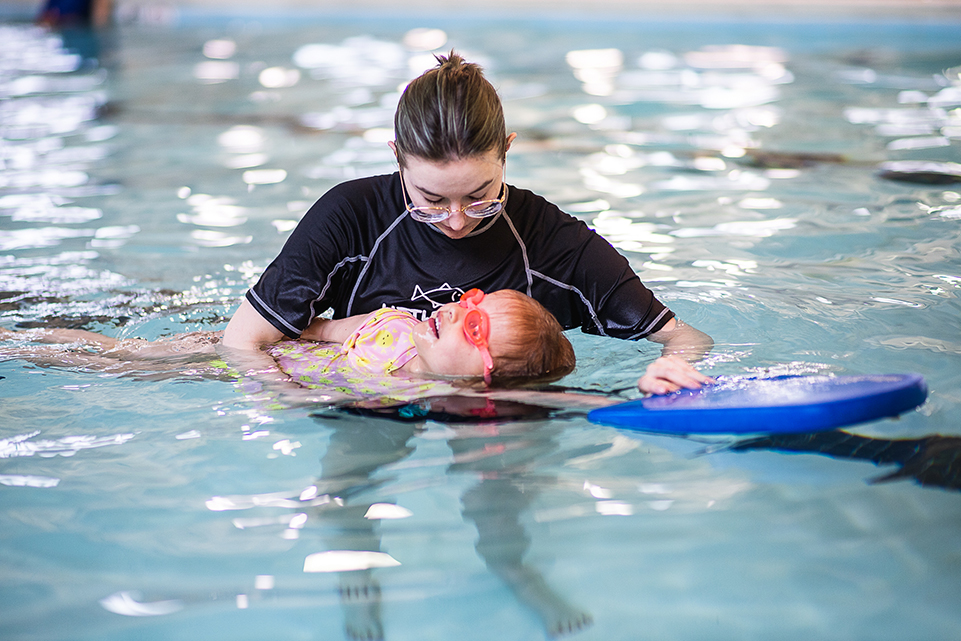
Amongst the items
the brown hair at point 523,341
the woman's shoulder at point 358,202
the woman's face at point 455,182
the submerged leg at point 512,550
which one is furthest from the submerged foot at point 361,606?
the woman's shoulder at point 358,202

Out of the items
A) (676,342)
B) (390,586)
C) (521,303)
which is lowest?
(390,586)

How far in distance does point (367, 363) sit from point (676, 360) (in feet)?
3.49

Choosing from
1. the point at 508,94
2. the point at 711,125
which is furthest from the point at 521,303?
the point at 508,94

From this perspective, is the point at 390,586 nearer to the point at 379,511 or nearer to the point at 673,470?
the point at 379,511

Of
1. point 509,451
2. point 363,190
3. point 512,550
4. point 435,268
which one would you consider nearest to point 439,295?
point 435,268

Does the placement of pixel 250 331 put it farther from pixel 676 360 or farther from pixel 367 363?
pixel 676 360

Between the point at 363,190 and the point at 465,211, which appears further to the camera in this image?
the point at 363,190

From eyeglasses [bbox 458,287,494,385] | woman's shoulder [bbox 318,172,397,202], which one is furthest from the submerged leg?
woman's shoulder [bbox 318,172,397,202]

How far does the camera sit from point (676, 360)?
9.18 feet

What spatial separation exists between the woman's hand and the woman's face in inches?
30.1

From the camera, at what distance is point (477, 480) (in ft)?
8.80

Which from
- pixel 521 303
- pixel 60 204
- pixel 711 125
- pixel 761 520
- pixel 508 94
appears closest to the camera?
pixel 761 520

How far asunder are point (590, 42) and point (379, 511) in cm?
1116

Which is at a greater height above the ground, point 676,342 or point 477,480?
point 676,342
